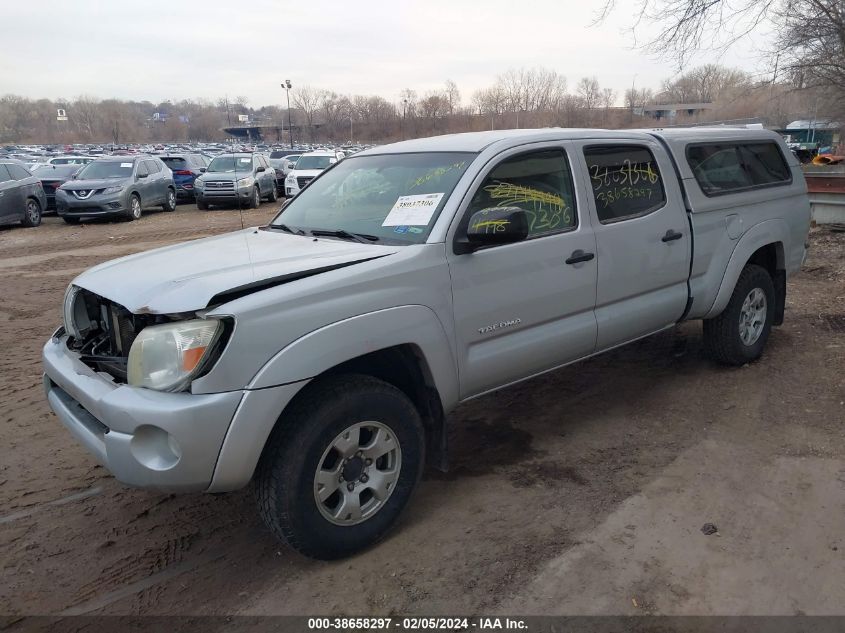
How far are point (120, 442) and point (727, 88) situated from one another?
22484 millimetres

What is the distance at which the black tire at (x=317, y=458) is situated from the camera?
2.87 metres

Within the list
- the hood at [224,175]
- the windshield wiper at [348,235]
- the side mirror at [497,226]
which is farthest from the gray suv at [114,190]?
the side mirror at [497,226]

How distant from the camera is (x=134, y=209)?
17.4 m

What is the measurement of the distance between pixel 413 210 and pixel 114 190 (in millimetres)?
15383

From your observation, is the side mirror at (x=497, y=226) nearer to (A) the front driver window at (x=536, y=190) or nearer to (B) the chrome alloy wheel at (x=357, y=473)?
(A) the front driver window at (x=536, y=190)

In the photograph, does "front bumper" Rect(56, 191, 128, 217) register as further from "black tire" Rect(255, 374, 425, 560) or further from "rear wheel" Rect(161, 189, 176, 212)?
"black tire" Rect(255, 374, 425, 560)

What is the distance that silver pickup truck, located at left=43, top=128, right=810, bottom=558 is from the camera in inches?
107

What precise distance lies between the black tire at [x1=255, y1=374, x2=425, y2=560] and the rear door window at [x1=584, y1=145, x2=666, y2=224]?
6.40ft

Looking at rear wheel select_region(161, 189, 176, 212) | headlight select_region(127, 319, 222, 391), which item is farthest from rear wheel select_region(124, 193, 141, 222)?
headlight select_region(127, 319, 222, 391)

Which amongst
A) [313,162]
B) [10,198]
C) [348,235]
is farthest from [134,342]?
[313,162]

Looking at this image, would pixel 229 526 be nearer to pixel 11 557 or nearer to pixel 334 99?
pixel 11 557

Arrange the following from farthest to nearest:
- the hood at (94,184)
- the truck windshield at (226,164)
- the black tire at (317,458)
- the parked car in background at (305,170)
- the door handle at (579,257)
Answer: the parked car in background at (305,170) → the truck windshield at (226,164) → the hood at (94,184) → the door handle at (579,257) → the black tire at (317,458)

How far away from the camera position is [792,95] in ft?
56.3

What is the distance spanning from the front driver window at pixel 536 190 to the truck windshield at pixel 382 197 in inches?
7.5
